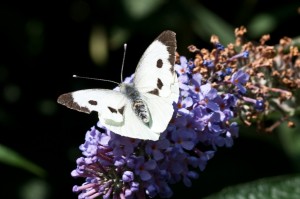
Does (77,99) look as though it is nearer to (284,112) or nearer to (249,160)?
(284,112)

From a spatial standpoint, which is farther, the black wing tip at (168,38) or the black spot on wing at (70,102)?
the black wing tip at (168,38)

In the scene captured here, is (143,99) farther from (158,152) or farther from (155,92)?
(158,152)

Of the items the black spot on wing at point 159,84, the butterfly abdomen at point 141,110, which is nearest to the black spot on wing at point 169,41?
the black spot on wing at point 159,84

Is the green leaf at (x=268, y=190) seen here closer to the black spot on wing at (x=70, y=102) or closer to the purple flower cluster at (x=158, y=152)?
the purple flower cluster at (x=158, y=152)

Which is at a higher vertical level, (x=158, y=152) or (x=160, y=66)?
(x=160, y=66)

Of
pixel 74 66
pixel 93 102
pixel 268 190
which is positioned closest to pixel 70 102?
pixel 93 102

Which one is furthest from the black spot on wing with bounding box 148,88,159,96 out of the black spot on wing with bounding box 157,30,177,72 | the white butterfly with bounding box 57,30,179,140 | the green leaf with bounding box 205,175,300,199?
the green leaf with bounding box 205,175,300,199

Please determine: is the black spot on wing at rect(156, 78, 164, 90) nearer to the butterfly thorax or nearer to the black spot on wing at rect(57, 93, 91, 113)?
the butterfly thorax
